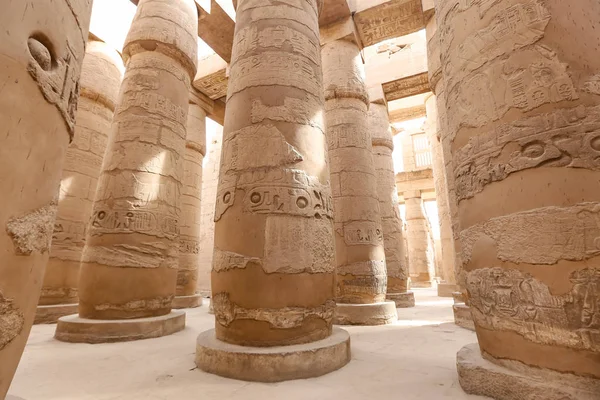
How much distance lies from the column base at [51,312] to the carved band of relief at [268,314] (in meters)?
4.02

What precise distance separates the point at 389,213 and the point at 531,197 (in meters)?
6.43

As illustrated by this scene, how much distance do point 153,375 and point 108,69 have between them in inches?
256

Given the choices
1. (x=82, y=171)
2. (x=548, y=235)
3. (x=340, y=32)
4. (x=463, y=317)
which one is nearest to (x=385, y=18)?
(x=340, y=32)

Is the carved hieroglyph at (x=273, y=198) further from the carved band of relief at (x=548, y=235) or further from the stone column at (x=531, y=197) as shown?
the carved band of relief at (x=548, y=235)

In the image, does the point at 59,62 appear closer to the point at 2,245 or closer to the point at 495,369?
the point at 2,245

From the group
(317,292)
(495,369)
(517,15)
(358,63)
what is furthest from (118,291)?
(358,63)

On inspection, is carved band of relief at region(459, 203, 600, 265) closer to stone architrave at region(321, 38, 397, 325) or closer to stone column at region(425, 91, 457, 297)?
stone architrave at region(321, 38, 397, 325)

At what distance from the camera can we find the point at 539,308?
5.56ft

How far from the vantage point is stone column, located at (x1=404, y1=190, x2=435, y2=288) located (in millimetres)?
13531

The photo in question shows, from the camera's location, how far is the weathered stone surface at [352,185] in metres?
5.03

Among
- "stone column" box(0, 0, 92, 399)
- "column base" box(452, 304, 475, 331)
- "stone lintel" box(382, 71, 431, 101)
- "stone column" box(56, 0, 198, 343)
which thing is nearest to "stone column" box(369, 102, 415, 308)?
"stone lintel" box(382, 71, 431, 101)

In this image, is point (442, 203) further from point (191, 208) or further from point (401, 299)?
point (191, 208)

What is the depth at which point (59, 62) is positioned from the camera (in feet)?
3.68

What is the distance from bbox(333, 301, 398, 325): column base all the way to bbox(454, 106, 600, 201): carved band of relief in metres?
3.07
